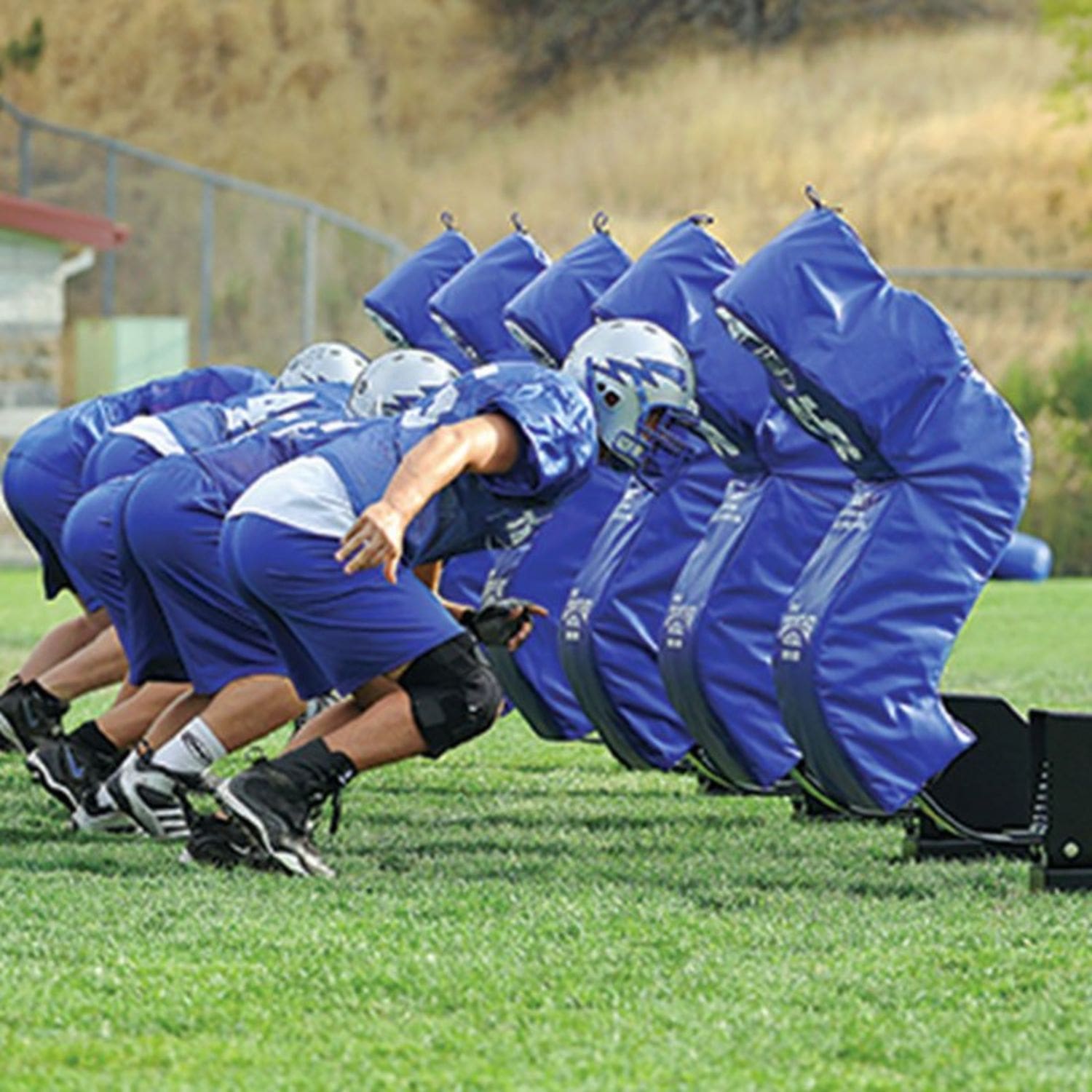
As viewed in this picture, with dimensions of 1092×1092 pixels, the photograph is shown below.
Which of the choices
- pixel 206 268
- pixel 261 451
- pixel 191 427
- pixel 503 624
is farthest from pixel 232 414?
pixel 206 268

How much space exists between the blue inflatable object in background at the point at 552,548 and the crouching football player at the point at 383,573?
195cm

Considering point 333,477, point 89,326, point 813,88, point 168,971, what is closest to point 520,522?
point 333,477

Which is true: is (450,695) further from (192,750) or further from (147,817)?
(147,817)

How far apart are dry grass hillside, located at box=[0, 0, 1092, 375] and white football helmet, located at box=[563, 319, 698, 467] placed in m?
31.0

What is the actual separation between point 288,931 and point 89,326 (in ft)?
72.5

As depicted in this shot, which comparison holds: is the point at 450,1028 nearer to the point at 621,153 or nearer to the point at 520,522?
the point at 520,522

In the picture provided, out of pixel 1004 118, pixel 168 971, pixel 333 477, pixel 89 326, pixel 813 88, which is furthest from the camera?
pixel 813 88

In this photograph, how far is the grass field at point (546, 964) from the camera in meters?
4.11

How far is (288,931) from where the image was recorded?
518 centimetres

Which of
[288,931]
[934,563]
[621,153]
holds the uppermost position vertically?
[934,563]

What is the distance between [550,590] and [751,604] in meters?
1.44

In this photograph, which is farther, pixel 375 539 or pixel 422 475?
pixel 422 475

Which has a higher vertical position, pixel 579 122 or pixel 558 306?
pixel 558 306

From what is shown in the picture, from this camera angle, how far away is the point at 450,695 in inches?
238
